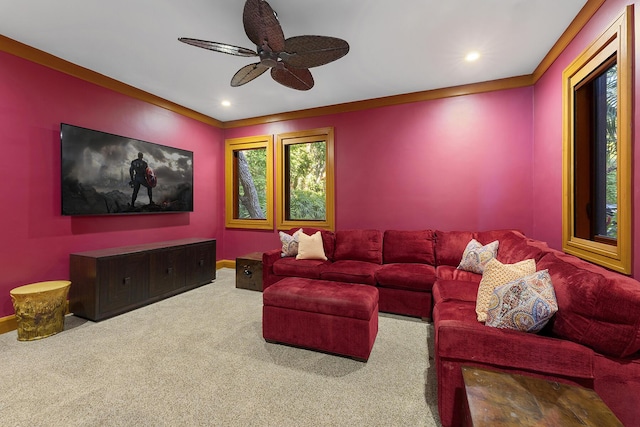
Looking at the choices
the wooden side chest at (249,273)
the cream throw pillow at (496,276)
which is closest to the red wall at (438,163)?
the wooden side chest at (249,273)

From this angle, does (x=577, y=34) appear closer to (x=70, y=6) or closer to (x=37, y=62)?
(x=70, y=6)

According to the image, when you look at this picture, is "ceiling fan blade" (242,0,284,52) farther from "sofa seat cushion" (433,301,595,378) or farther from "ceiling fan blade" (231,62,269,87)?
"sofa seat cushion" (433,301,595,378)

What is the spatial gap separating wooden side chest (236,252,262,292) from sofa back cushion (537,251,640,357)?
3358mm

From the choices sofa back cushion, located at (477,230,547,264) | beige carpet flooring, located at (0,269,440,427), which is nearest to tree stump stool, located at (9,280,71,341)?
beige carpet flooring, located at (0,269,440,427)

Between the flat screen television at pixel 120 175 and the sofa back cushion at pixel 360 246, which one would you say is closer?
the flat screen television at pixel 120 175

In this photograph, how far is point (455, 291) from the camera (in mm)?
2432

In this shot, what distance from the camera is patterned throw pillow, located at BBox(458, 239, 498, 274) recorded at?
298 centimetres

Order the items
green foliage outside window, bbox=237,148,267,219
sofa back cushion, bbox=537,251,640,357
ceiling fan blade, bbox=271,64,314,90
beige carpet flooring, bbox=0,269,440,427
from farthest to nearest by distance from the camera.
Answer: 1. green foliage outside window, bbox=237,148,267,219
2. ceiling fan blade, bbox=271,64,314,90
3. beige carpet flooring, bbox=0,269,440,427
4. sofa back cushion, bbox=537,251,640,357

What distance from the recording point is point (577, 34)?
2.45 meters

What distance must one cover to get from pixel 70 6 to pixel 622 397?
174 inches

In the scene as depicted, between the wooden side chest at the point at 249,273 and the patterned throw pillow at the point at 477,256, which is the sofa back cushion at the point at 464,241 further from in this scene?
the wooden side chest at the point at 249,273

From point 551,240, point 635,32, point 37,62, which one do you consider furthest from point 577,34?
point 37,62

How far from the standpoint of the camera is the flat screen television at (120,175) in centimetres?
311

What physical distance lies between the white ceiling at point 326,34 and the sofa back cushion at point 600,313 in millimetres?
2222
